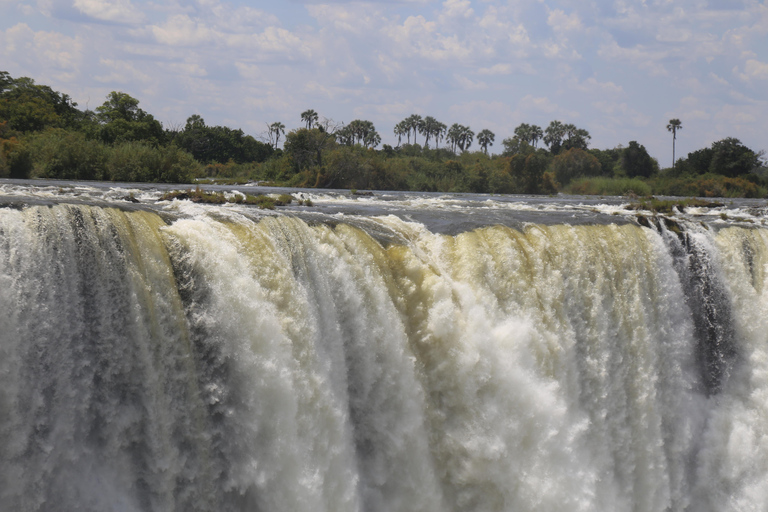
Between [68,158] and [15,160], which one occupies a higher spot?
[68,158]

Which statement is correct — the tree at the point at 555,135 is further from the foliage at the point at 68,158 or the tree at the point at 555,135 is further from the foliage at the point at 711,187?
the foliage at the point at 68,158

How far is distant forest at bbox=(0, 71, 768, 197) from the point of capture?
28344 mm

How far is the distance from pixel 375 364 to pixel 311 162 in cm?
3601

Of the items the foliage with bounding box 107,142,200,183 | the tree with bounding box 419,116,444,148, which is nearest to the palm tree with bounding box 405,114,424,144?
the tree with bounding box 419,116,444,148

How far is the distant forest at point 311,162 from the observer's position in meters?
28.3

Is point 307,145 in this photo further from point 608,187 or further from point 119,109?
point 608,187

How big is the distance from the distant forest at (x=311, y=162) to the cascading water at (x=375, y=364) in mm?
21114

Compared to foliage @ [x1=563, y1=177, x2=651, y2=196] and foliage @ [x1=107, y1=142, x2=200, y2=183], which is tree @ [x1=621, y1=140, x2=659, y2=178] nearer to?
foliage @ [x1=563, y1=177, x2=651, y2=196]

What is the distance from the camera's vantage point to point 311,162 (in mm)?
43594

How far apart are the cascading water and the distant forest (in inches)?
831

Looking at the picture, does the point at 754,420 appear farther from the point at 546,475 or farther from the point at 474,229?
the point at 474,229

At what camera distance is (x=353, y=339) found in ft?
28.6

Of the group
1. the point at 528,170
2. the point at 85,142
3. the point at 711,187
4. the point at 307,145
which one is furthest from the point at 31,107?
the point at 711,187

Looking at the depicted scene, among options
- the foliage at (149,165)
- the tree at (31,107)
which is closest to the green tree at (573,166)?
the foliage at (149,165)
